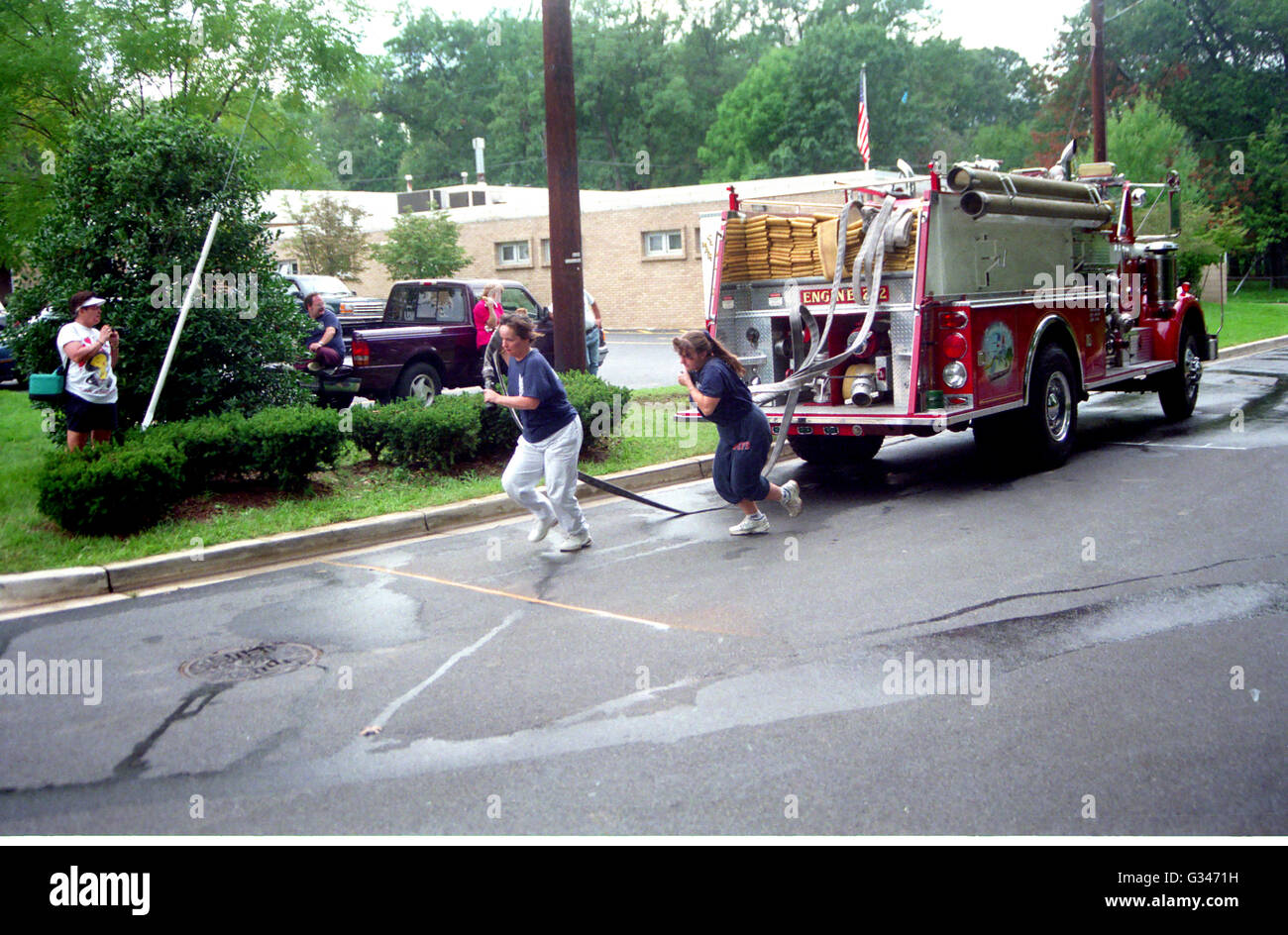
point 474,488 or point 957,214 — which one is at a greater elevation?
point 957,214

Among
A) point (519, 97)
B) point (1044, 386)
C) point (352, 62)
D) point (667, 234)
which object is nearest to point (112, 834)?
point (1044, 386)

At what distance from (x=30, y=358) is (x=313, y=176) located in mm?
6955

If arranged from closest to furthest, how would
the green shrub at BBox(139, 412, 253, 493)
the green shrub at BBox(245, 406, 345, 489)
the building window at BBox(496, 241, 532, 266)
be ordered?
1. the green shrub at BBox(139, 412, 253, 493)
2. the green shrub at BBox(245, 406, 345, 489)
3. the building window at BBox(496, 241, 532, 266)

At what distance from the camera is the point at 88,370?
9.02 m

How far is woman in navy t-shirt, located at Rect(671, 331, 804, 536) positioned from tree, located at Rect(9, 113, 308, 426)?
165 inches

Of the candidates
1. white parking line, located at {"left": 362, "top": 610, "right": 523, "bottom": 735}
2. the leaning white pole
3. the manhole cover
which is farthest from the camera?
the leaning white pole

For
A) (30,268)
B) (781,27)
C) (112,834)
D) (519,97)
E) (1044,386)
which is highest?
(781,27)

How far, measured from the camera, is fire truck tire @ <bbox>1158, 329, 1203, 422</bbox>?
13.2m

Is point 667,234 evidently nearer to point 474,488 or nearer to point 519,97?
point 474,488

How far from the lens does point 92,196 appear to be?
31.9 feet

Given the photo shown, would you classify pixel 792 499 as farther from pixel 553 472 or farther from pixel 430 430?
pixel 430 430

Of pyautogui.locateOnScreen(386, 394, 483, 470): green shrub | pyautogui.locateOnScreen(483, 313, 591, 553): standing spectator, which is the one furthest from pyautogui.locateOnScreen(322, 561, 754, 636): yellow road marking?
pyautogui.locateOnScreen(386, 394, 483, 470): green shrub

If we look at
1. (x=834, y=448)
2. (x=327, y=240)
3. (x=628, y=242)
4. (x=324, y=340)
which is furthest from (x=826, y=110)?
(x=834, y=448)

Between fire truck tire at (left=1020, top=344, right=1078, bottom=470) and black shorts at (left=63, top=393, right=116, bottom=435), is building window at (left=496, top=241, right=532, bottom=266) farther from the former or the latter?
black shorts at (left=63, top=393, right=116, bottom=435)
